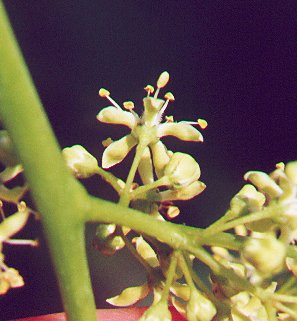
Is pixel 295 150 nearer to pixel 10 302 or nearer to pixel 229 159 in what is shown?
pixel 229 159

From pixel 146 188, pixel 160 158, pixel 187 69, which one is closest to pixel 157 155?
pixel 160 158

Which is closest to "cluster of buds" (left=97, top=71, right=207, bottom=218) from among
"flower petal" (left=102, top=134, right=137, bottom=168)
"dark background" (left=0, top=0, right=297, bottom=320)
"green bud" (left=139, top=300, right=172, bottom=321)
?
"flower petal" (left=102, top=134, right=137, bottom=168)

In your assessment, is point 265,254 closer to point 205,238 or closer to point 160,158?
point 205,238

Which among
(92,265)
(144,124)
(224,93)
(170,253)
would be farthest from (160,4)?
(170,253)

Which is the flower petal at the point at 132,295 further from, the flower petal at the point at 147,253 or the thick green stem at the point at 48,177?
the thick green stem at the point at 48,177

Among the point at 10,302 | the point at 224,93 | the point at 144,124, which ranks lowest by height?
the point at 10,302

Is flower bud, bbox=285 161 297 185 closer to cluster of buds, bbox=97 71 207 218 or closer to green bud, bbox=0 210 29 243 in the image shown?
cluster of buds, bbox=97 71 207 218
